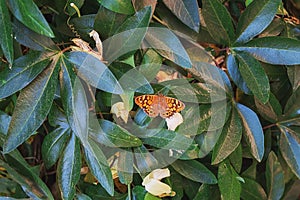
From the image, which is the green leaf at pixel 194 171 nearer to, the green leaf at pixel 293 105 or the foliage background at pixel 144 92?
the foliage background at pixel 144 92

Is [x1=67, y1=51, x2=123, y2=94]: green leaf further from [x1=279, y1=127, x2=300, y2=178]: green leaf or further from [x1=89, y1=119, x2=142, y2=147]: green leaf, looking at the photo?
[x1=279, y1=127, x2=300, y2=178]: green leaf

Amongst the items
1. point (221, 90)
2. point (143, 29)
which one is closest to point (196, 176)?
point (221, 90)

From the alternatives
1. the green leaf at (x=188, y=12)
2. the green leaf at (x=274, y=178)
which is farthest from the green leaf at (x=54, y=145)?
the green leaf at (x=274, y=178)

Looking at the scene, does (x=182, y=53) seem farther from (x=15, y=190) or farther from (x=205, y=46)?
(x=15, y=190)

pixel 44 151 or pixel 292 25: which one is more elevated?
pixel 292 25

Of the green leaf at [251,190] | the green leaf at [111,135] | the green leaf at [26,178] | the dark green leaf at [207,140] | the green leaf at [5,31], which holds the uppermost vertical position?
the green leaf at [5,31]

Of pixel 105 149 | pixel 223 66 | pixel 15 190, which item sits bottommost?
pixel 15 190

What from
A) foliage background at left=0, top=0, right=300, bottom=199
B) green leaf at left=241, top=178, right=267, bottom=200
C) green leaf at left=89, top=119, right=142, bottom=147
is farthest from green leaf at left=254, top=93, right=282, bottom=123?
green leaf at left=89, top=119, right=142, bottom=147

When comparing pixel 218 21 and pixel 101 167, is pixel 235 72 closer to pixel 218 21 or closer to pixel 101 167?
pixel 218 21
